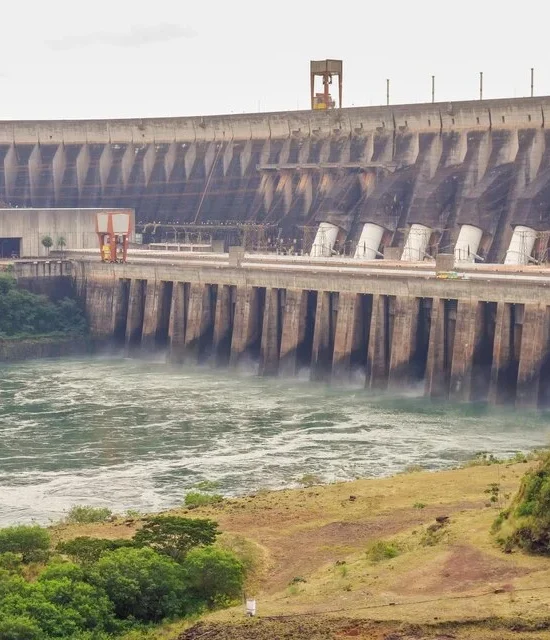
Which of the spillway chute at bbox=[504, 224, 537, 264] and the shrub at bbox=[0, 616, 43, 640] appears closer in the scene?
the shrub at bbox=[0, 616, 43, 640]

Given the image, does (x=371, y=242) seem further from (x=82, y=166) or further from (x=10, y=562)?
(x=10, y=562)

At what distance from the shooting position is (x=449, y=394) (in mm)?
67688

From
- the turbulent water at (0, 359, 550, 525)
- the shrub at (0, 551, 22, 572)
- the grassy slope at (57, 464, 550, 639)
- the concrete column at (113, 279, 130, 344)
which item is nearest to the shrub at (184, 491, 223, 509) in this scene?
the grassy slope at (57, 464, 550, 639)

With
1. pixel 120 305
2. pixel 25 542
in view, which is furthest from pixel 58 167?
pixel 25 542

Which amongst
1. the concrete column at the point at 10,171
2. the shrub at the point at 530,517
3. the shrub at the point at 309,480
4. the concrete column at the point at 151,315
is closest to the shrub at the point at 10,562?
the shrub at the point at 530,517

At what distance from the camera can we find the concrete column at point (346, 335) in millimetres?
73250

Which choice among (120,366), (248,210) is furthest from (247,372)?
(248,210)

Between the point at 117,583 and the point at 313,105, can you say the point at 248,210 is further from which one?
the point at 117,583

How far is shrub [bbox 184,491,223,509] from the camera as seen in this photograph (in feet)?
145

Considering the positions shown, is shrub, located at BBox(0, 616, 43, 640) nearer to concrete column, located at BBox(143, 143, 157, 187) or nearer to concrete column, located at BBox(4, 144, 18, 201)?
concrete column, located at BBox(143, 143, 157, 187)

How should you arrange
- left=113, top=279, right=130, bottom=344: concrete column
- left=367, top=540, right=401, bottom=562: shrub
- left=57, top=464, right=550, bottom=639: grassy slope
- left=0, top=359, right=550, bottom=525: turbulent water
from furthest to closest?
left=113, top=279, right=130, bottom=344: concrete column < left=0, top=359, right=550, bottom=525: turbulent water < left=367, top=540, right=401, bottom=562: shrub < left=57, top=464, right=550, bottom=639: grassy slope

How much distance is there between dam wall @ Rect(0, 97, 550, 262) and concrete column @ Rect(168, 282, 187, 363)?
14863mm

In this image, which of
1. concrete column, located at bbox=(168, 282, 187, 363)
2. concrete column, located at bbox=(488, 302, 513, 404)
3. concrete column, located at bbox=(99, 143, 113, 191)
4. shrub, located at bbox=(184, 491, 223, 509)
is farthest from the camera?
concrete column, located at bbox=(99, 143, 113, 191)

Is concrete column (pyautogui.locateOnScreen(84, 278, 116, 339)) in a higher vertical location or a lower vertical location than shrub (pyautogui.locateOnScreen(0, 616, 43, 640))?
higher
